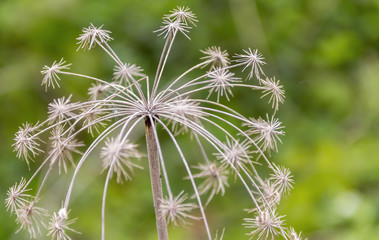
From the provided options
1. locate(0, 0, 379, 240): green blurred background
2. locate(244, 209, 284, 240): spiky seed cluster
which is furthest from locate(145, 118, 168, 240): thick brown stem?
locate(0, 0, 379, 240): green blurred background

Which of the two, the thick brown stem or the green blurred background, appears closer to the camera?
the thick brown stem

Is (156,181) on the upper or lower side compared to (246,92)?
lower

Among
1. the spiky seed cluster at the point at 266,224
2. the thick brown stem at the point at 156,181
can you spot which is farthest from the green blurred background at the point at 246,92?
the thick brown stem at the point at 156,181

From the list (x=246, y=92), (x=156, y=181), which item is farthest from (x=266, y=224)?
(x=246, y=92)

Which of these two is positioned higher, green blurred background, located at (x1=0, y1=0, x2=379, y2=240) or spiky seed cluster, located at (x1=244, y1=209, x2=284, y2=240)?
green blurred background, located at (x1=0, y1=0, x2=379, y2=240)

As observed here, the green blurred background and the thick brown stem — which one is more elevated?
the green blurred background

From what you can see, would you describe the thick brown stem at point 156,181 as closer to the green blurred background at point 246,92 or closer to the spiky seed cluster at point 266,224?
the spiky seed cluster at point 266,224

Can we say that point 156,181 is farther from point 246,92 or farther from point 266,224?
point 246,92

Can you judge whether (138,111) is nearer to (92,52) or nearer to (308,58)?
(92,52)

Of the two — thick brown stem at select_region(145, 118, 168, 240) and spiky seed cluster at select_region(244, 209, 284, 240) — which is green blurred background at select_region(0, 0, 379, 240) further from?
thick brown stem at select_region(145, 118, 168, 240)
